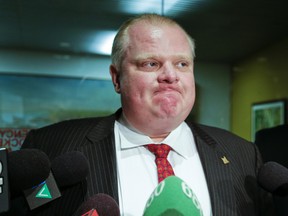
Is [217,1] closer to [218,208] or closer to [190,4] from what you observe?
[190,4]

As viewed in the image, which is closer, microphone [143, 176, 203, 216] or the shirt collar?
microphone [143, 176, 203, 216]

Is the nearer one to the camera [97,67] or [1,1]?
[1,1]

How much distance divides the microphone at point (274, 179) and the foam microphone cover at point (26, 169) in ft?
1.83

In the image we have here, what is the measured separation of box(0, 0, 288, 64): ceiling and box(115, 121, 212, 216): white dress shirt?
1694 millimetres

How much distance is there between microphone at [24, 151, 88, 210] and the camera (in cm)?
84

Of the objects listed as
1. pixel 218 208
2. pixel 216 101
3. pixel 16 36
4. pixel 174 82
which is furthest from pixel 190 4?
pixel 218 208

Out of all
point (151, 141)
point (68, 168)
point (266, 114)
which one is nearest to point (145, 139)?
point (151, 141)

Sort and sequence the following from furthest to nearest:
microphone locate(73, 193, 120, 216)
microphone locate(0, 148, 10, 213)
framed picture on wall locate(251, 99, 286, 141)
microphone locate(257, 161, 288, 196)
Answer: framed picture on wall locate(251, 99, 286, 141)
microphone locate(257, 161, 288, 196)
microphone locate(73, 193, 120, 216)
microphone locate(0, 148, 10, 213)

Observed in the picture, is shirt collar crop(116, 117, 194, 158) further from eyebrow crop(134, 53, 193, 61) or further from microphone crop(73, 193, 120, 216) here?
microphone crop(73, 193, 120, 216)

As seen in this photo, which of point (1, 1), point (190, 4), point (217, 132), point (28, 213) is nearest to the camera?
point (28, 213)

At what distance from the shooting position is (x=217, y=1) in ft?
9.50

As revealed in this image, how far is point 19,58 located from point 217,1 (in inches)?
60.3

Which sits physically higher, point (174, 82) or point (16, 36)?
point (16, 36)

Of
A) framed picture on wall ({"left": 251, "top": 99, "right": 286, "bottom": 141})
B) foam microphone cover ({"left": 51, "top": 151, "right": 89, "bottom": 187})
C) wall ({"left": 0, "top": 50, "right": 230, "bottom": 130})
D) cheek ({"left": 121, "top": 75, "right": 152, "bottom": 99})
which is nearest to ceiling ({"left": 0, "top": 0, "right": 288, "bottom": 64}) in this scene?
wall ({"left": 0, "top": 50, "right": 230, "bottom": 130})
